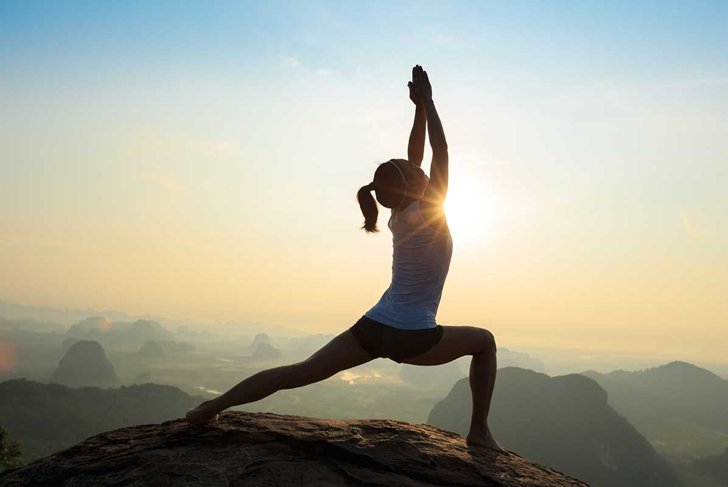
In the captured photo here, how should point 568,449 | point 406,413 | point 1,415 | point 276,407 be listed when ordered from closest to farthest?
point 1,415 < point 568,449 < point 276,407 < point 406,413

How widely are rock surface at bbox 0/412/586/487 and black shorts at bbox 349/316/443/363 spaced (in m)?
1.03

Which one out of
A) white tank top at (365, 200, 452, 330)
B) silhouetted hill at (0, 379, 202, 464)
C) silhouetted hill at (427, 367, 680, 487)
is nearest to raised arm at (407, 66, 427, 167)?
white tank top at (365, 200, 452, 330)

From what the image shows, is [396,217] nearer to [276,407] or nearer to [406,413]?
[276,407]

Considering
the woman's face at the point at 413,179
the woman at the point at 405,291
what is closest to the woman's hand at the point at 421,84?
the woman at the point at 405,291

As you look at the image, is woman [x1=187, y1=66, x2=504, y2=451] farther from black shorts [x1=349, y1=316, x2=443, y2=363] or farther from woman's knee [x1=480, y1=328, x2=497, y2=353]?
woman's knee [x1=480, y1=328, x2=497, y2=353]

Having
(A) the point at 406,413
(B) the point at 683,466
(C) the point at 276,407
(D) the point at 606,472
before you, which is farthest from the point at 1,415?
(B) the point at 683,466

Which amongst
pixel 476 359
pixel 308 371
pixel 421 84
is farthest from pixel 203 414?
pixel 421 84

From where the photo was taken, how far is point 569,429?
422 feet

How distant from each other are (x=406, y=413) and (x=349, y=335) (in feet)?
660

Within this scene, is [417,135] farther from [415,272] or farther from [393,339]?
[393,339]

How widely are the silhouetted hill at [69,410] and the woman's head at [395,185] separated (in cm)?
11551

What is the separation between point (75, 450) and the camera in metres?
5.25

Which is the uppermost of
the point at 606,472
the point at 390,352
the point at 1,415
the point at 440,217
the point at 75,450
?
→ the point at 440,217

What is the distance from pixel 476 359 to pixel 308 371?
6.46 ft
